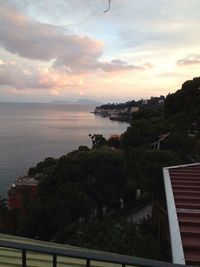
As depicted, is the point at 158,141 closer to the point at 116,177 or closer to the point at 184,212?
the point at 116,177

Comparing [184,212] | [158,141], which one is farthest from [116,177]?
[184,212]

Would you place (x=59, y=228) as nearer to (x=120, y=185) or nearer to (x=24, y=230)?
(x=24, y=230)

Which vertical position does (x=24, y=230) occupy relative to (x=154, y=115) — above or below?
below

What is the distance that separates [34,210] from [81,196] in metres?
2.40

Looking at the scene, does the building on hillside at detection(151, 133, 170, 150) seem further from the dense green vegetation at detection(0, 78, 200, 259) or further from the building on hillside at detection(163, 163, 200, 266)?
the building on hillside at detection(163, 163, 200, 266)

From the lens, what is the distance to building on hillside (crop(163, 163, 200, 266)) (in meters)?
6.20

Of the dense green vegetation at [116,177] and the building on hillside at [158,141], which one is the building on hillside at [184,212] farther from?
the building on hillside at [158,141]

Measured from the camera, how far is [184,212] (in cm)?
820

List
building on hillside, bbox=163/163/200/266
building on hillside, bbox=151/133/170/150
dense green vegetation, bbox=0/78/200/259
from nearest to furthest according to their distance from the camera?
1. building on hillside, bbox=163/163/200/266
2. dense green vegetation, bbox=0/78/200/259
3. building on hillside, bbox=151/133/170/150

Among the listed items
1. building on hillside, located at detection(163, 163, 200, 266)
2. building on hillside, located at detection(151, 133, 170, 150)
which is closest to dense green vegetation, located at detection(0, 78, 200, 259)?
building on hillside, located at detection(151, 133, 170, 150)

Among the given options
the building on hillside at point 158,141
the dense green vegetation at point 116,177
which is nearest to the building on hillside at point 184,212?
the dense green vegetation at point 116,177

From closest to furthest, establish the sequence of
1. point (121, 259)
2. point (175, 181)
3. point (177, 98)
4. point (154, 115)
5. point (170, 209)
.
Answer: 1. point (121, 259)
2. point (170, 209)
3. point (175, 181)
4. point (177, 98)
5. point (154, 115)

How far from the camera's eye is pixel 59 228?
813 inches

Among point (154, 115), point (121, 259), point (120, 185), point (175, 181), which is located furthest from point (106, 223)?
point (154, 115)
